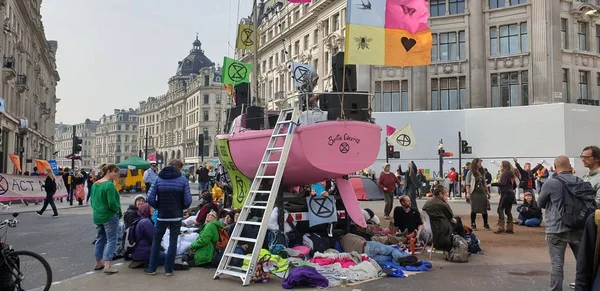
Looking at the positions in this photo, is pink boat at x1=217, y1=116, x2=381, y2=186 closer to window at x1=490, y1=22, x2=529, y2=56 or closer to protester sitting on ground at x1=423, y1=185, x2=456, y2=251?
protester sitting on ground at x1=423, y1=185, x2=456, y2=251

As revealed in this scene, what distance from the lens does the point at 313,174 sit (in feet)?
29.2

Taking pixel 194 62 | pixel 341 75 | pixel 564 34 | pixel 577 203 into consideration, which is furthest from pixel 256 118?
pixel 194 62

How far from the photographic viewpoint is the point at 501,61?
108 feet

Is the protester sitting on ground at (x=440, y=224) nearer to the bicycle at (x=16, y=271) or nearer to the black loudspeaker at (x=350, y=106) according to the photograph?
the black loudspeaker at (x=350, y=106)

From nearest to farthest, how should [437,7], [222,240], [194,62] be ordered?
[222,240]
[437,7]
[194,62]

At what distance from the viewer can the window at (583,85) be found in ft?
108

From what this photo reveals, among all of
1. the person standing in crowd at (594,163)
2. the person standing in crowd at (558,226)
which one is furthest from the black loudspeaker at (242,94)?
the person standing in crowd at (594,163)

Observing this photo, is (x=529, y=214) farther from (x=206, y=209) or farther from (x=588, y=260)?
(x=588, y=260)

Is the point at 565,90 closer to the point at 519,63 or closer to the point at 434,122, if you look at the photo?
the point at 519,63

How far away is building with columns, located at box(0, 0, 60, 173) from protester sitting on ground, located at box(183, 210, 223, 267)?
84.3ft

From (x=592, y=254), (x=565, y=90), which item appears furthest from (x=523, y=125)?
(x=592, y=254)

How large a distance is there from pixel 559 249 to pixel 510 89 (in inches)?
1170

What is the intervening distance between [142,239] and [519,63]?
30.6 m

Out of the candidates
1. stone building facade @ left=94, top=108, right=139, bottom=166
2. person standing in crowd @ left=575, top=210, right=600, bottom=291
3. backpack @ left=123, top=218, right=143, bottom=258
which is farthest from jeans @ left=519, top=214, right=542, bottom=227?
stone building facade @ left=94, top=108, right=139, bottom=166
